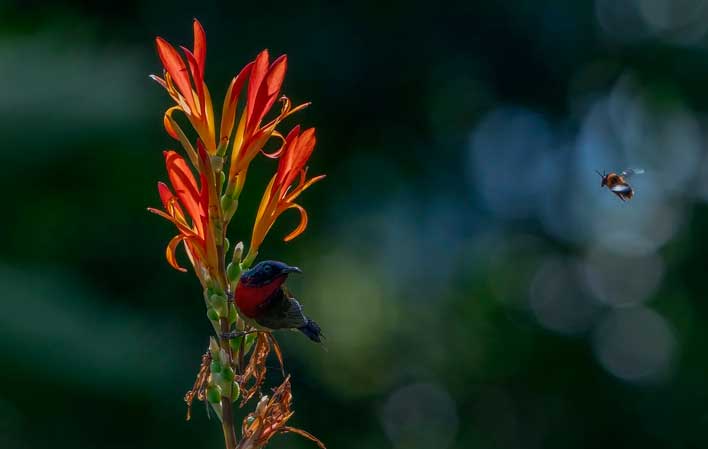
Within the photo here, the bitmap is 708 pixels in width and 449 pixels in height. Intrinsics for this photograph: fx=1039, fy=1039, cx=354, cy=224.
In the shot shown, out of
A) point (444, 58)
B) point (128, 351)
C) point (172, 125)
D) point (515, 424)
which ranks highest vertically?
point (172, 125)

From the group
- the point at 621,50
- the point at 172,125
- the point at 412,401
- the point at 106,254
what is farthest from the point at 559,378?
the point at 172,125

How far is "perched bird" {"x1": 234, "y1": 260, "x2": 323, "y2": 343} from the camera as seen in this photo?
80cm

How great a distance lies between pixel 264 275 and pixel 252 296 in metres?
0.02

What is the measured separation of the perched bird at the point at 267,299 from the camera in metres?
0.80

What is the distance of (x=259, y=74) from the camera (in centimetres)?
86

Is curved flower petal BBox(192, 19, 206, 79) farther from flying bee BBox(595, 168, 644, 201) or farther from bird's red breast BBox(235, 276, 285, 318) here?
flying bee BBox(595, 168, 644, 201)

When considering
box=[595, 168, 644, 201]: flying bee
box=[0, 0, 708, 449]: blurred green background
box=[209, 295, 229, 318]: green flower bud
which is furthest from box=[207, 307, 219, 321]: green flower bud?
box=[0, 0, 708, 449]: blurred green background

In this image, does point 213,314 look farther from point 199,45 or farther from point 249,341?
point 199,45

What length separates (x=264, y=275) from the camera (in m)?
0.80

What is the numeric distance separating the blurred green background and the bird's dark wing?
Result: 12.8 ft

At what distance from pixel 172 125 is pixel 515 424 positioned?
6028 millimetres

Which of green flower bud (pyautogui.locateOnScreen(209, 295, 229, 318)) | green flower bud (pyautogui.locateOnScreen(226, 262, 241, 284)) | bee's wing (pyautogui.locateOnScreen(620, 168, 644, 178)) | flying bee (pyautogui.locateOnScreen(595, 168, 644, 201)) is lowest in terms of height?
flying bee (pyautogui.locateOnScreen(595, 168, 644, 201))

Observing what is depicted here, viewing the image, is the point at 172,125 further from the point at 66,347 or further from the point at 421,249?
the point at 421,249

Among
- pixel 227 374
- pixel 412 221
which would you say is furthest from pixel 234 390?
pixel 412 221
